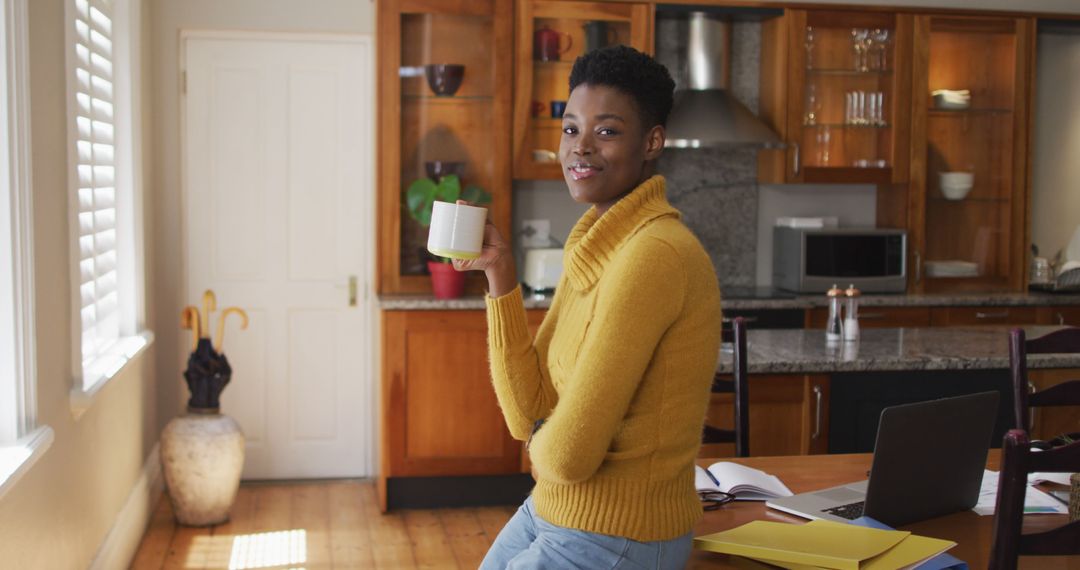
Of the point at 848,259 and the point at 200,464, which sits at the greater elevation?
the point at 848,259

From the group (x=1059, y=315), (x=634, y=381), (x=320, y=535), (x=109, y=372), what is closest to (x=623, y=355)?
(x=634, y=381)

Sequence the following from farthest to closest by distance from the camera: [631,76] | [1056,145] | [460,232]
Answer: [1056,145] → [460,232] → [631,76]

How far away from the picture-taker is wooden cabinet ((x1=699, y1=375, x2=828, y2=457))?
3.17 metres

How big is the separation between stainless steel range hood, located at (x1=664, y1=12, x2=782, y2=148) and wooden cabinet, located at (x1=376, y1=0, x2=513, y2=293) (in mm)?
802

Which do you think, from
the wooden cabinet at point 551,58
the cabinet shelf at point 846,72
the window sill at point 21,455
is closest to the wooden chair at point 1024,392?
the window sill at point 21,455

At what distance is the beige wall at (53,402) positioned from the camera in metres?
2.54

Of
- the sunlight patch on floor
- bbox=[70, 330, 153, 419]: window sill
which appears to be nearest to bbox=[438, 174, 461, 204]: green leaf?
bbox=[70, 330, 153, 419]: window sill

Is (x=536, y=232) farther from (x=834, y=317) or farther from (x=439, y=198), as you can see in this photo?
(x=834, y=317)

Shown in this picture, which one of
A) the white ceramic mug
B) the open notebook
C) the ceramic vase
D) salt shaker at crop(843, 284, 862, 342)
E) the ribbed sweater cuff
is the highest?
the white ceramic mug

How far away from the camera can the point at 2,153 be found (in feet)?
7.88

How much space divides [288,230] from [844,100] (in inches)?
106

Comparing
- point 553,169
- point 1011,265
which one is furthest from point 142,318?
point 1011,265

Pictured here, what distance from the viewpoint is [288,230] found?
16.3ft

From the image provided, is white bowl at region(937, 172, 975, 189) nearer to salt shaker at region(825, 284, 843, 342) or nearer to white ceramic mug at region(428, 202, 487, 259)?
salt shaker at region(825, 284, 843, 342)
